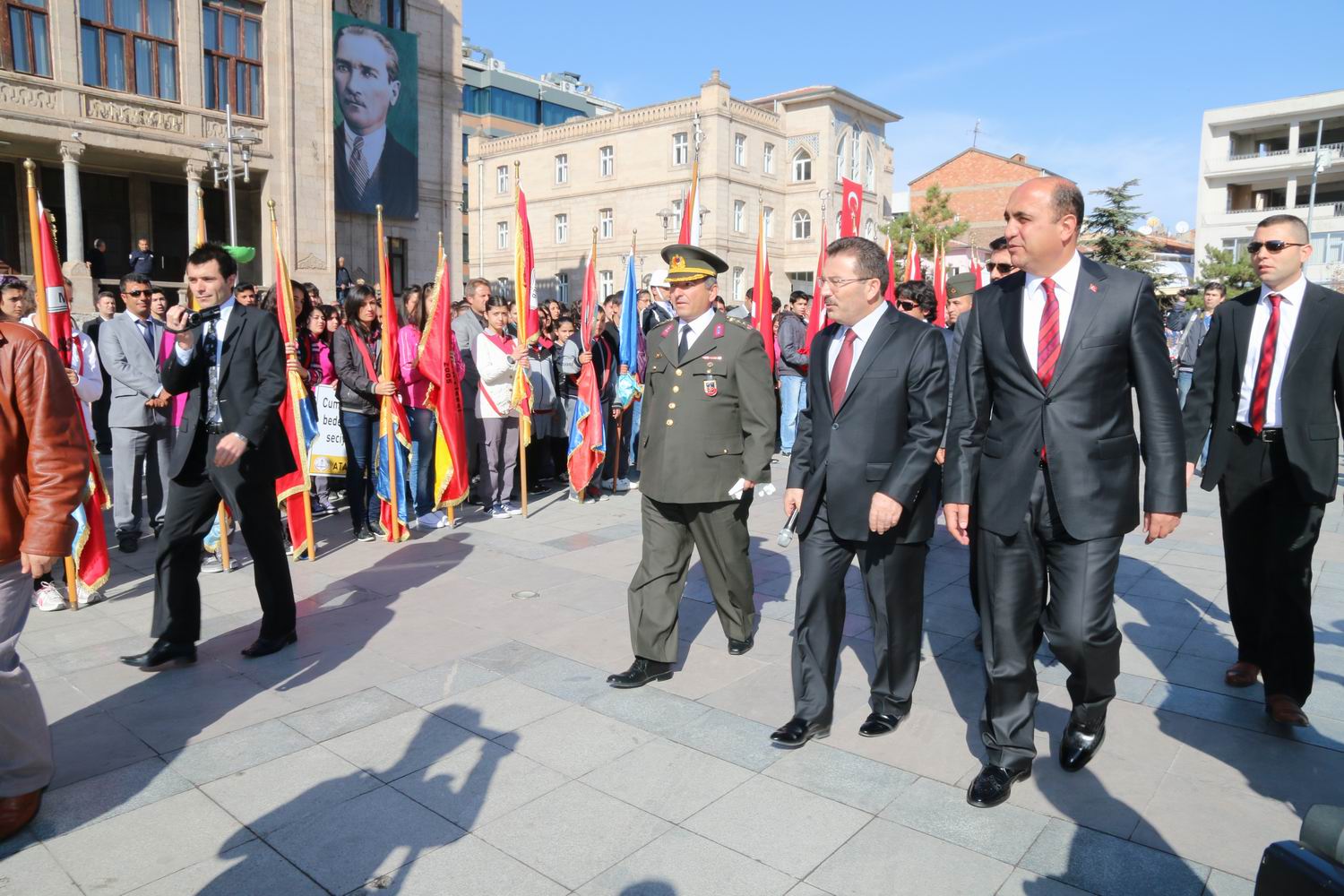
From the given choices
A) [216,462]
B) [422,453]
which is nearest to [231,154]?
[422,453]

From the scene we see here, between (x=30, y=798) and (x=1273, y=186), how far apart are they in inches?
2253

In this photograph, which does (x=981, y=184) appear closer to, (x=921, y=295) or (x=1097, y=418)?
(x=921, y=295)

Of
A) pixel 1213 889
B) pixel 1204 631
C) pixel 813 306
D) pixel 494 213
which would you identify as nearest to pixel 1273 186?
pixel 494 213

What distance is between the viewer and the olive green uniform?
177 inches

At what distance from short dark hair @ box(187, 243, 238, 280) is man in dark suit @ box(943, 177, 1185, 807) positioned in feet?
12.6

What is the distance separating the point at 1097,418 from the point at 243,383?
13.5 feet

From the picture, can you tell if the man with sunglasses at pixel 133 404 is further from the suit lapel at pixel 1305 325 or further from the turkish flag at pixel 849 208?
the turkish flag at pixel 849 208

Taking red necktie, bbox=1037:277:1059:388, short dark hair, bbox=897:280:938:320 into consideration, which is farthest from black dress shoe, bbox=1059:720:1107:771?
short dark hair, bbox=897:280:938:320

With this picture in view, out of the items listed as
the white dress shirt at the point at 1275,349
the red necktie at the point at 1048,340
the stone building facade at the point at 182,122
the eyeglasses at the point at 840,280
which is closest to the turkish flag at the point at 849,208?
the white dress shirt at the point at 1275,349

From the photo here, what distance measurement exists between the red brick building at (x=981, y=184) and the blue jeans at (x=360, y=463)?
5289 centimetres

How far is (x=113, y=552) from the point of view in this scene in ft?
23.3

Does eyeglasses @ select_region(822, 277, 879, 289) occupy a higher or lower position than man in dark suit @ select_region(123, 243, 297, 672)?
higher

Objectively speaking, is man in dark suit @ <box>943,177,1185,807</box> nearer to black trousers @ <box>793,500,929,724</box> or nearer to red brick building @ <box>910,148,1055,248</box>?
black trousers @ <box>793,500,929,724</box>

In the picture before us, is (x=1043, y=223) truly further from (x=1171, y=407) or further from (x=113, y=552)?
(x=113, y=552)
